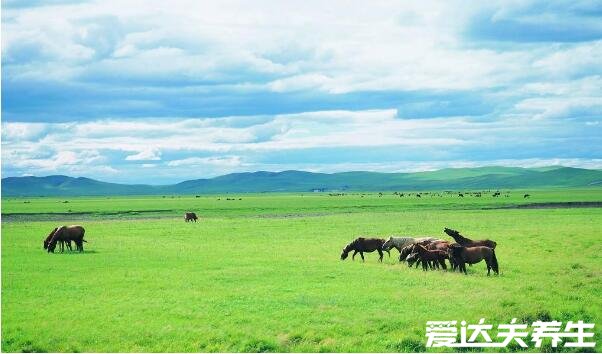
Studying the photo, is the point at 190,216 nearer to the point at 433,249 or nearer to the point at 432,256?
the point at 433,249

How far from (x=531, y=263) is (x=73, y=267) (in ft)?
62.9

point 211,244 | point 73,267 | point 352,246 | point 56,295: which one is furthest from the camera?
point 211,244

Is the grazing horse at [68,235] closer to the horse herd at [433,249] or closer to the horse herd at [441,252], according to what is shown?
the horse herd at [433,249]

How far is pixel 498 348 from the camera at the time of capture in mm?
17062

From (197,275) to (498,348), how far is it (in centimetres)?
1237

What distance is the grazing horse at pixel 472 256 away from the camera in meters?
26.0

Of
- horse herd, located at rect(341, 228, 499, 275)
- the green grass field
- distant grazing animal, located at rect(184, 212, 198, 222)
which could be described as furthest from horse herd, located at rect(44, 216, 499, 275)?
distant grazing animal, located at rect(184, 212, 198, 222)

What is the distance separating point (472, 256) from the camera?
26438 millimetres

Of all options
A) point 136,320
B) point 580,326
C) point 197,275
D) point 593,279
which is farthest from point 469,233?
point 136,320

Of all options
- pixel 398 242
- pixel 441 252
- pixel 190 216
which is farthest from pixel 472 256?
pixel 190 216

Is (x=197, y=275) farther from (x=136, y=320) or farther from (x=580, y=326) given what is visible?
(x=580, y=326)

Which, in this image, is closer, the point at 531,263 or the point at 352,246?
the point at 531,263

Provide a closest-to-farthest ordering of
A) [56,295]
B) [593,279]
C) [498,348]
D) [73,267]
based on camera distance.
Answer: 1. [498,348]
2. [56,295]
3. [593,279]
4. [73,267]

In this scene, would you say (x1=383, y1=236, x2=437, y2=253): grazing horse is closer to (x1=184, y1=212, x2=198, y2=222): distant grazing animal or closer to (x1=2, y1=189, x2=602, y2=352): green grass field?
(x1=2, y1=189, x2=602, y2=352): green grass field
